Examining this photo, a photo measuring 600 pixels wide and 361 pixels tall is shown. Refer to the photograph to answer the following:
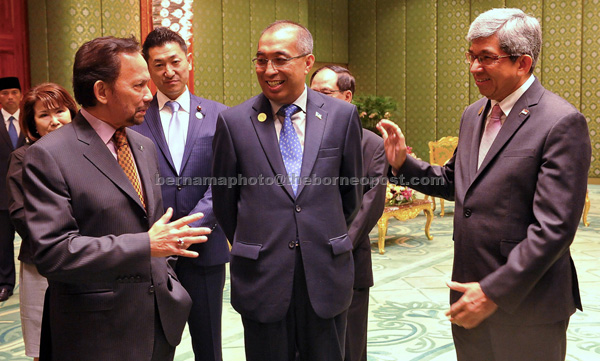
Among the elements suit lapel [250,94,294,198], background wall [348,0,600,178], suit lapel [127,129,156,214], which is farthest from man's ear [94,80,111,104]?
background wall [348,0,600,178]

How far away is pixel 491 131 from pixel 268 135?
0.89 metres

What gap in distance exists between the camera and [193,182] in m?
3.12

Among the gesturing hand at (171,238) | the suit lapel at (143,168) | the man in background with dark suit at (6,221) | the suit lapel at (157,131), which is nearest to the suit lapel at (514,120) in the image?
the gesturing hand at (171,238)

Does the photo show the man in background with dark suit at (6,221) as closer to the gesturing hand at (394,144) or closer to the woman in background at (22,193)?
the woman in background at (22,193)

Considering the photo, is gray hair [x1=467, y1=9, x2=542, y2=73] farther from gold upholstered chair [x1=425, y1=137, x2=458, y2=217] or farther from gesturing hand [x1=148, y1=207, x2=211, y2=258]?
gold upholstered chair [x1=425, y1=137, x2=458, y2=217]

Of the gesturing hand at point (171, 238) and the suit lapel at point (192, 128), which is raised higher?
the suit lapel at point (192, 128)

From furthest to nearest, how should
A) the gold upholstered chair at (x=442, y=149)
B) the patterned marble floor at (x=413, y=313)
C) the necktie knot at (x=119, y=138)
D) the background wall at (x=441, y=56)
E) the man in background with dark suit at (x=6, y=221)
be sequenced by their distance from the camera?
the background wall at (x=441, y=56)
the gold upholstered chair at (x=442, y=149)
the man in background with dark suit at (x=6, y=221)
the patterned marble floor at (x=413, y=313)
the necktie knot at (x=119, y=138)

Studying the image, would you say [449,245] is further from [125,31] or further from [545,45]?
[545,45]

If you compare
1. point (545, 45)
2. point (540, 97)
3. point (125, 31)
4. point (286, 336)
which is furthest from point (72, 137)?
point (545, 45)

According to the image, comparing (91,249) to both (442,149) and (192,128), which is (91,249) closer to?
(192,128)

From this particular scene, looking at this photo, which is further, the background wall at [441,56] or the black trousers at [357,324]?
the background wall at [441,56]

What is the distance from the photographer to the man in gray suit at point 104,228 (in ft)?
6.10

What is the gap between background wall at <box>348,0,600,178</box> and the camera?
12414 millimetres

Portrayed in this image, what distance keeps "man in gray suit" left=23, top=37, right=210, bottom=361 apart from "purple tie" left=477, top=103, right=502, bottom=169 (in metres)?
1.12
